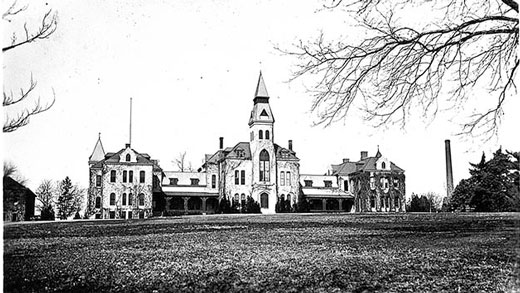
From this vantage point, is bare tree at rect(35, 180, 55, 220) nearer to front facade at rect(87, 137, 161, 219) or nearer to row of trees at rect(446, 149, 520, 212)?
front facade at rect(87, 137, 161, 219)

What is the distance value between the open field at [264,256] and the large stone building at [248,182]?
0.63 m

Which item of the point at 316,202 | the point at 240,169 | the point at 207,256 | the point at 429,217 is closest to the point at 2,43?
the point at 207,256

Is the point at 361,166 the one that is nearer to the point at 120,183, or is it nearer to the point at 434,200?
the point at 434,200

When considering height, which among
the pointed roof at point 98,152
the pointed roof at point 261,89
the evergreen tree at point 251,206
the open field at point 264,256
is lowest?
the open field at point 264,256

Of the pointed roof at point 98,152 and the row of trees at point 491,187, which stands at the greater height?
the pointed roof at point 98,152

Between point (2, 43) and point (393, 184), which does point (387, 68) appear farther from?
point (2, 43)

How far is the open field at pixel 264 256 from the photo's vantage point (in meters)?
6.45

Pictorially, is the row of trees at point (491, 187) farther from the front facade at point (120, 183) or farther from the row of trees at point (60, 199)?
the row of trees at point (60, 199)

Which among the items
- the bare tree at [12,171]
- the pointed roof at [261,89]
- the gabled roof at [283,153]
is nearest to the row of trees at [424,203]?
the gabled roof at [283,153]

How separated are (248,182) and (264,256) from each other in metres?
3.05

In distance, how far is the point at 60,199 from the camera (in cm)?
884

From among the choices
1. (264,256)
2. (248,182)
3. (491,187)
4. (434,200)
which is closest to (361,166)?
(434,200)

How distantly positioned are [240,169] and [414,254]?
13.1 ft

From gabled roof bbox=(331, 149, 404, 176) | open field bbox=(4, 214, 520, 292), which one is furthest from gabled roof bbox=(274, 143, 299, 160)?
open field bbox=(4, 214, 520, 292)
